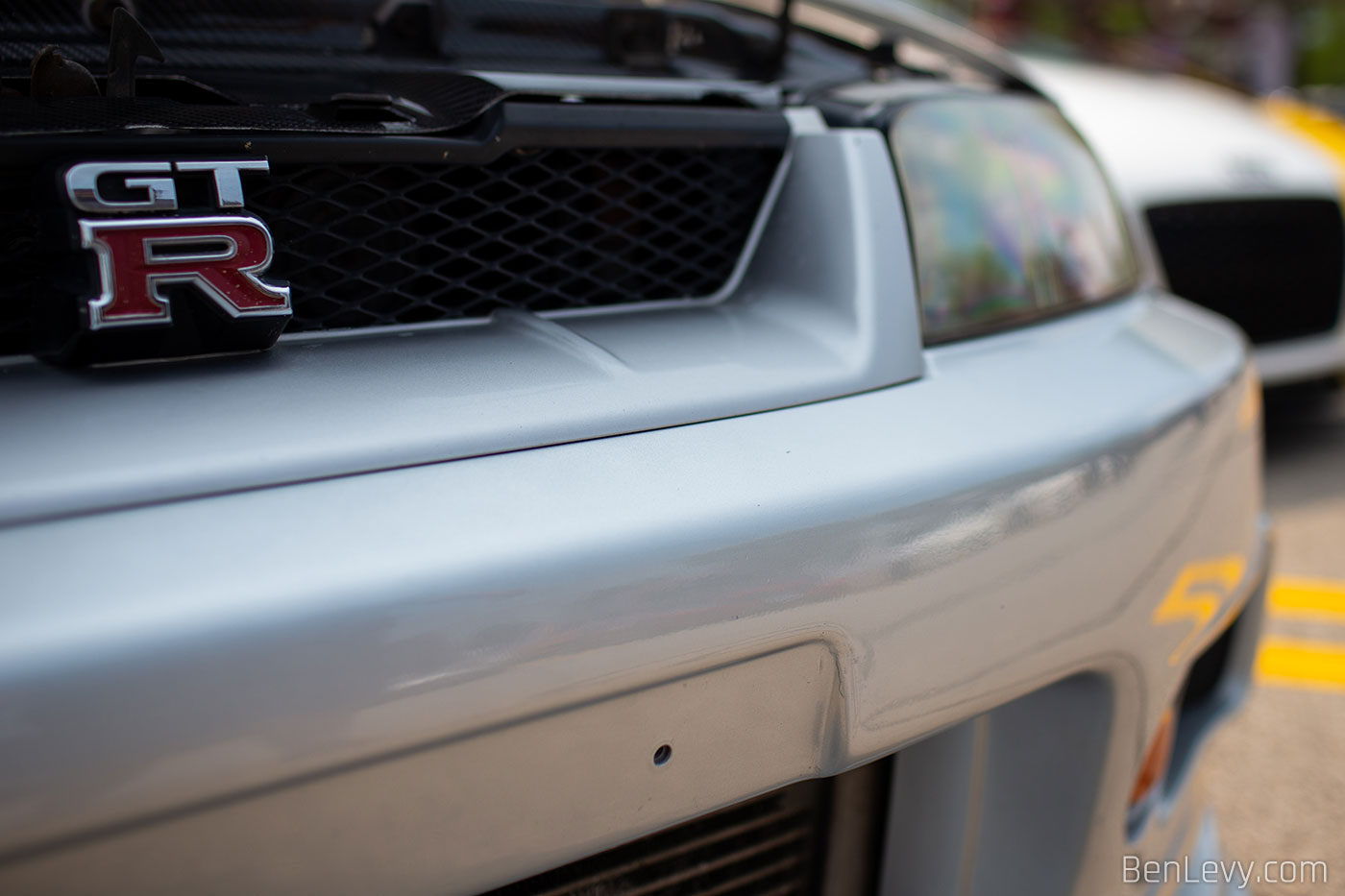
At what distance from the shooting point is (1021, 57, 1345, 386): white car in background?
10.3 feet

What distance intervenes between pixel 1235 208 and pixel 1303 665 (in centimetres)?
150

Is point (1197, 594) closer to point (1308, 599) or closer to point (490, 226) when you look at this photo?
point (490, 226)

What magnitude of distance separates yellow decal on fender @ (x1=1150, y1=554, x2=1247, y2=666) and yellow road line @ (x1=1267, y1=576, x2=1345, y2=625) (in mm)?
1700

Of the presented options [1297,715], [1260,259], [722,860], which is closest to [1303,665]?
[1297,715]

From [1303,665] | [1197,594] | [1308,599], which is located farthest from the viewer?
[1308,599]

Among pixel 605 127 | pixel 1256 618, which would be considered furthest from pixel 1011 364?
pixel 1256 618

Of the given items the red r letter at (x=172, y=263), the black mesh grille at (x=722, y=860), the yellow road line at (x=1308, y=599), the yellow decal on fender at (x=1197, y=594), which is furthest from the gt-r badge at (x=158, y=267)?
the yellow road line at (x=1308, y=599)

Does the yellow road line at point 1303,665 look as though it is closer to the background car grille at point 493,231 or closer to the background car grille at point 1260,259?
the background car grille at point 1260,259

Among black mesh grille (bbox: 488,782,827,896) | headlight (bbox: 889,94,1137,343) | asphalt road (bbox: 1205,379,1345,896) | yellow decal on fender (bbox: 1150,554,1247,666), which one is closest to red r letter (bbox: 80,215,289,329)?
black mesh grille (bbox: 488,782,827,896)

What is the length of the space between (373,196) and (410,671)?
0.47m

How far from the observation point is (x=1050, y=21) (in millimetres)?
11438

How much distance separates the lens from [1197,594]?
1.14 metres

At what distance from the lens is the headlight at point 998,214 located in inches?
43.3

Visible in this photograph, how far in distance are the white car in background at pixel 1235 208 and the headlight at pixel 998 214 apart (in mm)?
1839
